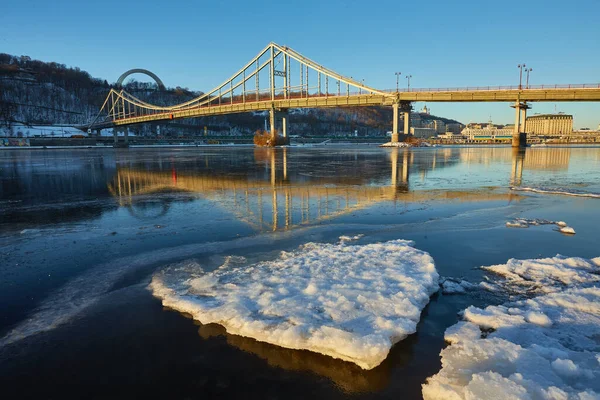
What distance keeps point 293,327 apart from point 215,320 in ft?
2.98

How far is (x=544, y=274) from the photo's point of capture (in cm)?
513

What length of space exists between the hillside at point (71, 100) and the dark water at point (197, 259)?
13065 cm

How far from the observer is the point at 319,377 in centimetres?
304

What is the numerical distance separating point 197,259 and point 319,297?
2.52 metres

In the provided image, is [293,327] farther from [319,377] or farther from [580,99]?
[580,99]

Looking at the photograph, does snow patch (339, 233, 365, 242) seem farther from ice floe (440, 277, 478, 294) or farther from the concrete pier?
the concrete pier

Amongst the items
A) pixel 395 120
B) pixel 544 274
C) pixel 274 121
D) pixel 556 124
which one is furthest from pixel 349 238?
pixel 556 124

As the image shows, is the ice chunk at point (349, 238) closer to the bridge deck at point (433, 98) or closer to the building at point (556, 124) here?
the bridge deck at point (433, 98)

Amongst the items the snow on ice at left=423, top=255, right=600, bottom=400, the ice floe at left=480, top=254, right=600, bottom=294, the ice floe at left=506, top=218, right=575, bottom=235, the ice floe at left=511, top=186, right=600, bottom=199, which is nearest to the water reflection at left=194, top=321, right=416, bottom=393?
the snow on ice at left=423, top=255, right=600, bottom=400

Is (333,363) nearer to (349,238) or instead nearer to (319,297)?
(319,297)

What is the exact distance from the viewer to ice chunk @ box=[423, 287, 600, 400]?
276 centimetres

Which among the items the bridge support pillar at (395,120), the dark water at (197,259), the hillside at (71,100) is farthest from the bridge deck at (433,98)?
the hillside at (71,100)

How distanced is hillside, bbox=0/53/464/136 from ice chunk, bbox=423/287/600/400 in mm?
138970

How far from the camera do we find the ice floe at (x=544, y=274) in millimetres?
4719
